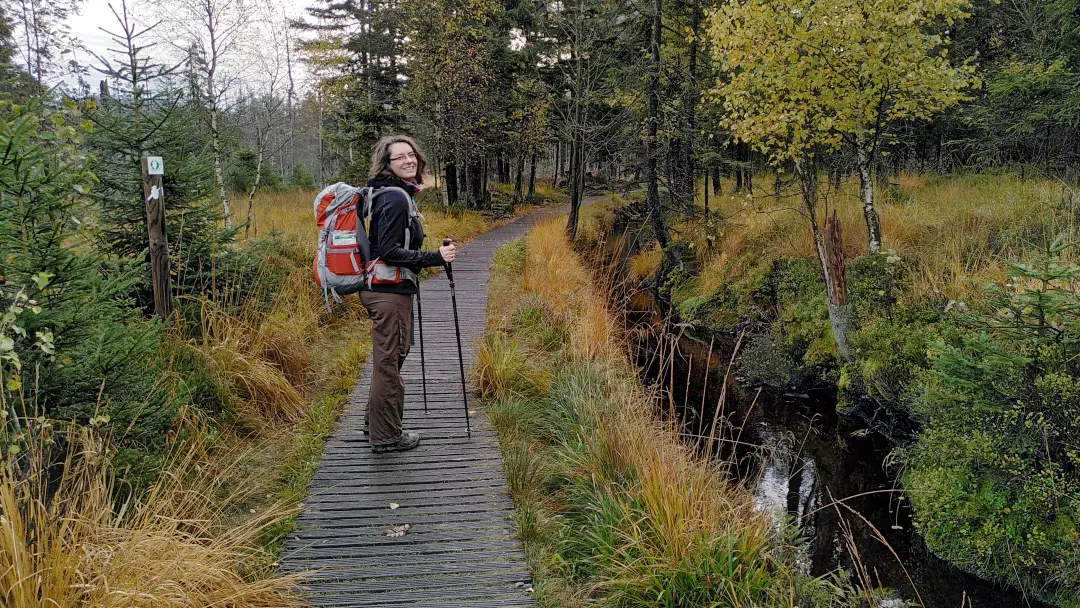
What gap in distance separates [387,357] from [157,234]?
72.6 inches

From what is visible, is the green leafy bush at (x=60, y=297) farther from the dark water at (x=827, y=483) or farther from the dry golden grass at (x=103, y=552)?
the dark water at (x=827, y=483)

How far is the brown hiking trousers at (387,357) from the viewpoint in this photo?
3.96 meters

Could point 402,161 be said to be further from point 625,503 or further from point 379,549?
point 625,503

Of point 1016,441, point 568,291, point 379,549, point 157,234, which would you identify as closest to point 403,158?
point 157,234

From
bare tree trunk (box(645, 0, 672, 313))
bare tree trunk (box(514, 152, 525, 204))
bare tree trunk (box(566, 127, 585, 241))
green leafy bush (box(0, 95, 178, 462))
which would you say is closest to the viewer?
green leafy bush (box(0, 95, 178, 462))

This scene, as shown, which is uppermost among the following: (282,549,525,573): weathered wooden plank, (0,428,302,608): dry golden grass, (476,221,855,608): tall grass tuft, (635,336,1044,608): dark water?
(0,428,302,608): dry golden grass

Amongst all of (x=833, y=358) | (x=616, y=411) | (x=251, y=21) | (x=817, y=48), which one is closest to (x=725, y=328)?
(x=833, y=358)

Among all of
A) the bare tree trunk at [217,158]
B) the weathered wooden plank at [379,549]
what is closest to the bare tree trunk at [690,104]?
the bare tree trunk at [217,158]

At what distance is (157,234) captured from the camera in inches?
165

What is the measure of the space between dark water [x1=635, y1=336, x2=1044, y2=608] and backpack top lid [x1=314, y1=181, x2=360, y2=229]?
2289mm

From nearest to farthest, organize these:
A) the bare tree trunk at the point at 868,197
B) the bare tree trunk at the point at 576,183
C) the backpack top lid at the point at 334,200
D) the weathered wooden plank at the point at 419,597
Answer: the weathered wooden plank at the point at 419,597 < the backpack top lid at the point at 334,200 < the bare tree trunk at the point at 868,197 < the bare tree trunk at the point at 576,183

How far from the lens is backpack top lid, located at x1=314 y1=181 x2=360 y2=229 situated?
386cm

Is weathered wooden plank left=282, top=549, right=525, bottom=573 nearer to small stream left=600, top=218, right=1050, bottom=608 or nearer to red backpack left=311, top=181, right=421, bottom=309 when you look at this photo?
small stream left=600, top=218, right=1050, bottom=608

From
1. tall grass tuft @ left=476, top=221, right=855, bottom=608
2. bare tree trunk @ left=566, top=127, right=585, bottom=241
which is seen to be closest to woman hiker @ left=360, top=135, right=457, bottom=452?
tall grass tuft @ left=476, top=221, right=855, bottom=608
